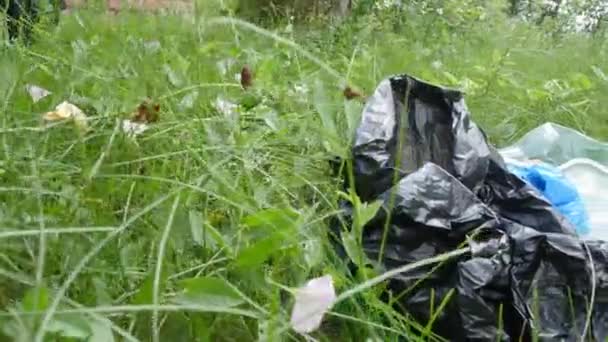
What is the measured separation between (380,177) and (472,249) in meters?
0.34

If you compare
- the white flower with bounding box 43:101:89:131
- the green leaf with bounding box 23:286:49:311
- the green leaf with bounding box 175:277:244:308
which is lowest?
the white flower with bounding box 43:101:89:131

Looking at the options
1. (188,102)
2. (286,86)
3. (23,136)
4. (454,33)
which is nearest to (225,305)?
(23,136)

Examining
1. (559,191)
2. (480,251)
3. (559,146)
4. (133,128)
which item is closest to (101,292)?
(133,128)

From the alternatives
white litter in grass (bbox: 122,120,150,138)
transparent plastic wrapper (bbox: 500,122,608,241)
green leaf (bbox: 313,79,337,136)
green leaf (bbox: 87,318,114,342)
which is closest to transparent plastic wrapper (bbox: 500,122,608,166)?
transparent plastic wrapper (bbox: 500,122,608,241)

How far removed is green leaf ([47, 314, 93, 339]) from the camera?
0.94 m

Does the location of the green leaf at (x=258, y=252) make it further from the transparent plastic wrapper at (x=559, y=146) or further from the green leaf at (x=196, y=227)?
the transparent plastic wrapper at (x=559, y=146)

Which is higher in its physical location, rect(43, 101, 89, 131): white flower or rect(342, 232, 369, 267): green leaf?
rect(43, 101, 89, 131): white flower

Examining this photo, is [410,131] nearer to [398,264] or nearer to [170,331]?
[398,264]

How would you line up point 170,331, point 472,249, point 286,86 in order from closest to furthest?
point 170,331 < point 472,249 < point 286,86

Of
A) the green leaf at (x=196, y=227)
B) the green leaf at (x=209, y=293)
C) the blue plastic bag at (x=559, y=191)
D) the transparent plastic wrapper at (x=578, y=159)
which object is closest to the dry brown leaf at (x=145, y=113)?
the green leaf at (x=196, y=227)

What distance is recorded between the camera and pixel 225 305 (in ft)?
3.53

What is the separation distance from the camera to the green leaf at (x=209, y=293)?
105 centimetres

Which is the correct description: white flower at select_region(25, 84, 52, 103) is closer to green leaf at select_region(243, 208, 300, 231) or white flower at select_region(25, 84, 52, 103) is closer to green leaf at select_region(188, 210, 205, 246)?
green leaf at select_region(188, 210, 205, 246)

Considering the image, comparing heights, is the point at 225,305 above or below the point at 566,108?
above
